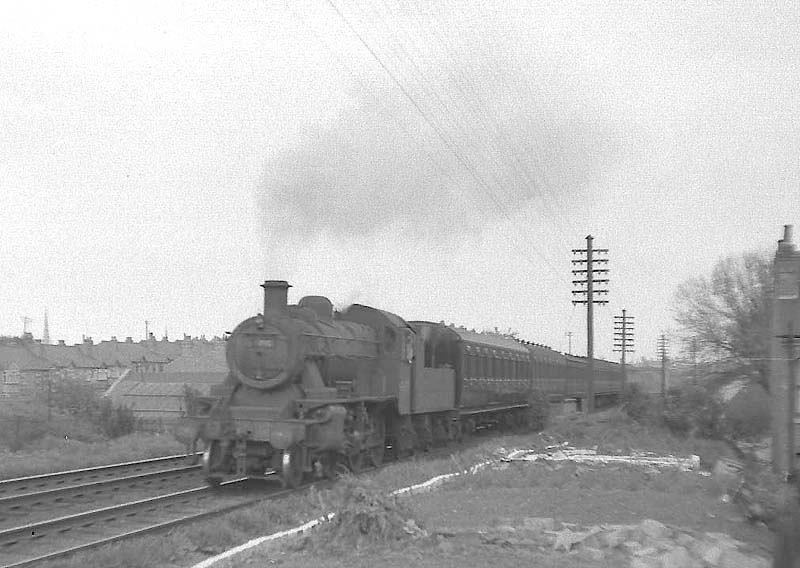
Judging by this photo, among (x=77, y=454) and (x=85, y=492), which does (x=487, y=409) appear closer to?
(x=77, y=454)

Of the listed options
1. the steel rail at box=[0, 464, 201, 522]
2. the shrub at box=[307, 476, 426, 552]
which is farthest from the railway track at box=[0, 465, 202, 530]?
the shrub at box=[307, 476, 426, 552]

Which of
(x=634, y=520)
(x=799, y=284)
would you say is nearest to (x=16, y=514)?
(x=634, y=520)

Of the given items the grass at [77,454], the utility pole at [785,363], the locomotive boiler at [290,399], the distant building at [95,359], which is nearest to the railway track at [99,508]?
the locomotive boiler at [290,399]

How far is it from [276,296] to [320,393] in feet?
6.23

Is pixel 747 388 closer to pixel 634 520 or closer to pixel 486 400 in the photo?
pixel 486 400

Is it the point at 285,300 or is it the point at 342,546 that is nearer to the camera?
the point at 342,546

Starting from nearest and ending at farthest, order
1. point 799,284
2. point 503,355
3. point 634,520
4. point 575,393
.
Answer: point 634,520
point 799,284
point 503,355
point 575,393

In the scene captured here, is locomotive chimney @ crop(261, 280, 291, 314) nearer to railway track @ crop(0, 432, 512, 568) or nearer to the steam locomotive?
the steam locomotive

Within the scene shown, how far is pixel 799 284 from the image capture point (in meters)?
10.8

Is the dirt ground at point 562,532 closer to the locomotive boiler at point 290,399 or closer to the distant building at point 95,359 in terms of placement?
the locomotive boiler at point 290,399

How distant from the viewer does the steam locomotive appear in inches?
551

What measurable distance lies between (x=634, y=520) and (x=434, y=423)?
12415 millimetres

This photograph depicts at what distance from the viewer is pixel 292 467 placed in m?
13.8

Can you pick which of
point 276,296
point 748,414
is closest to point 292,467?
point 276,296
